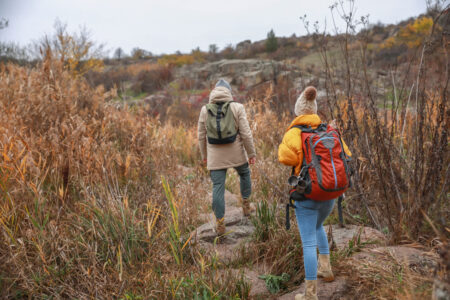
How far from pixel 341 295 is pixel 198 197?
181 centimetres

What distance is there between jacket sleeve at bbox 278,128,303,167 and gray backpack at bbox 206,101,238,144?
3.53ft

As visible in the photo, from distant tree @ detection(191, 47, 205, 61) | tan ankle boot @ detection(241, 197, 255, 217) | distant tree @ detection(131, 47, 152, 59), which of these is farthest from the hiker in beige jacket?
distant tree @ detection(131, 47, 152, 59)

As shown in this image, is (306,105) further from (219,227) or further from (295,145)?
(219,227)

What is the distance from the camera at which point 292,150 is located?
1989mm

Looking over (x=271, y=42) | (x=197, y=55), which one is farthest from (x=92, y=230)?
(x=197, y=55)

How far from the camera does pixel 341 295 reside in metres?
2.11

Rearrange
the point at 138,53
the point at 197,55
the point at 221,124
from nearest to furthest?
the point at 221,124
the point at 197,55
the point at 138,53

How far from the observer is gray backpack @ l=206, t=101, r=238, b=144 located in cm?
304

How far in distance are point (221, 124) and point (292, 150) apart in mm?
1172

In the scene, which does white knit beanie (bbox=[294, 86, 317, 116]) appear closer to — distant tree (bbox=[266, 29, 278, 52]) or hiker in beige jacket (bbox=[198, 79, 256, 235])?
hiker in beige jacket (bbox=[198, 79, 256, 235])

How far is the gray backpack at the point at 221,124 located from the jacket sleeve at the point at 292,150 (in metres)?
1.07

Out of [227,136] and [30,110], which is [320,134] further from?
[30,110]

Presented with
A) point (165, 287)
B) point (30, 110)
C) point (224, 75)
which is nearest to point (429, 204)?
point (165, 287)

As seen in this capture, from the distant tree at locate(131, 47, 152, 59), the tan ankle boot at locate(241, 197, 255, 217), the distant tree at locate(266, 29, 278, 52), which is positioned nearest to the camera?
the tan ankle boot at locate(241, 197, 255, 217)
